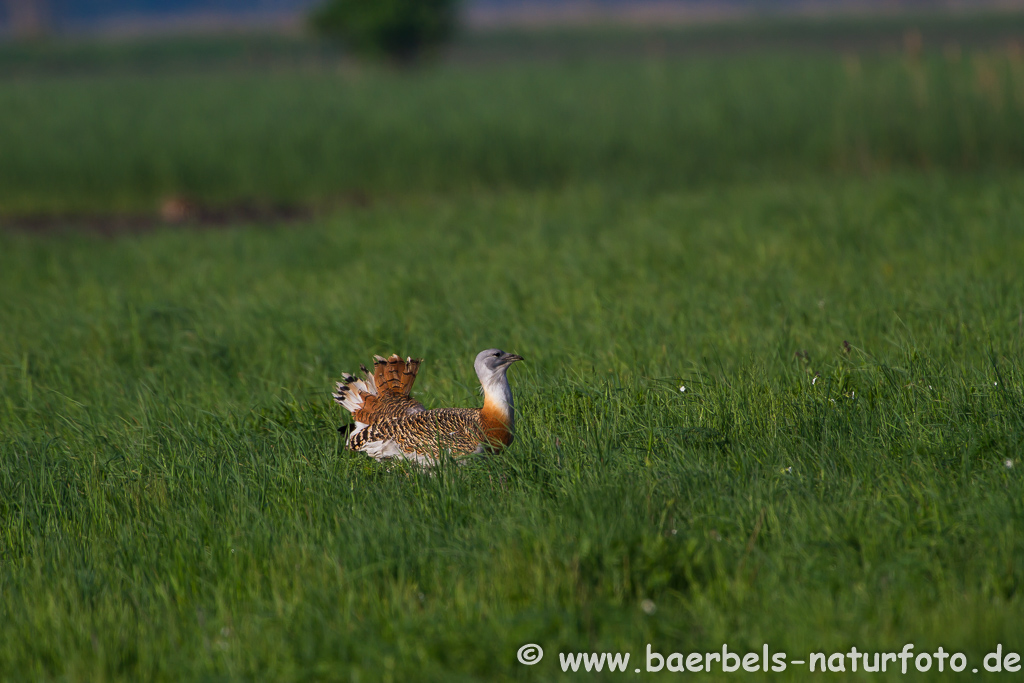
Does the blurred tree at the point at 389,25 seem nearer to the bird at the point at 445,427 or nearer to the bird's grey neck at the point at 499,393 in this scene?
the bird at the point at 445,427

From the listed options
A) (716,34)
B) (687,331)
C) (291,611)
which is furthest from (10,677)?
(716,34)

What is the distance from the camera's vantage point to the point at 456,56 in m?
62.1

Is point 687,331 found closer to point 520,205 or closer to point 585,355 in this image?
point 585,355

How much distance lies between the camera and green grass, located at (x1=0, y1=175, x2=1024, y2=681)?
3203mm

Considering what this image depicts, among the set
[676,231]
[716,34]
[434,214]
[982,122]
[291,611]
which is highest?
[716,34]

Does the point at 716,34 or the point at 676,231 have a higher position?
the point at 716,34

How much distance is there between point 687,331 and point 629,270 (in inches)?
72.7

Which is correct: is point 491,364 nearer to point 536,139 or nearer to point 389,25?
point 536,139

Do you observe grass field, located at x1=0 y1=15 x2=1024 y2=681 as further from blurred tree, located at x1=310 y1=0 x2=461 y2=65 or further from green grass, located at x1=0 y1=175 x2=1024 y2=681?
blurred tree, located at x1=310 y1=0 x2=461 y2=65

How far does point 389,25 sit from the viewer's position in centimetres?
2730
